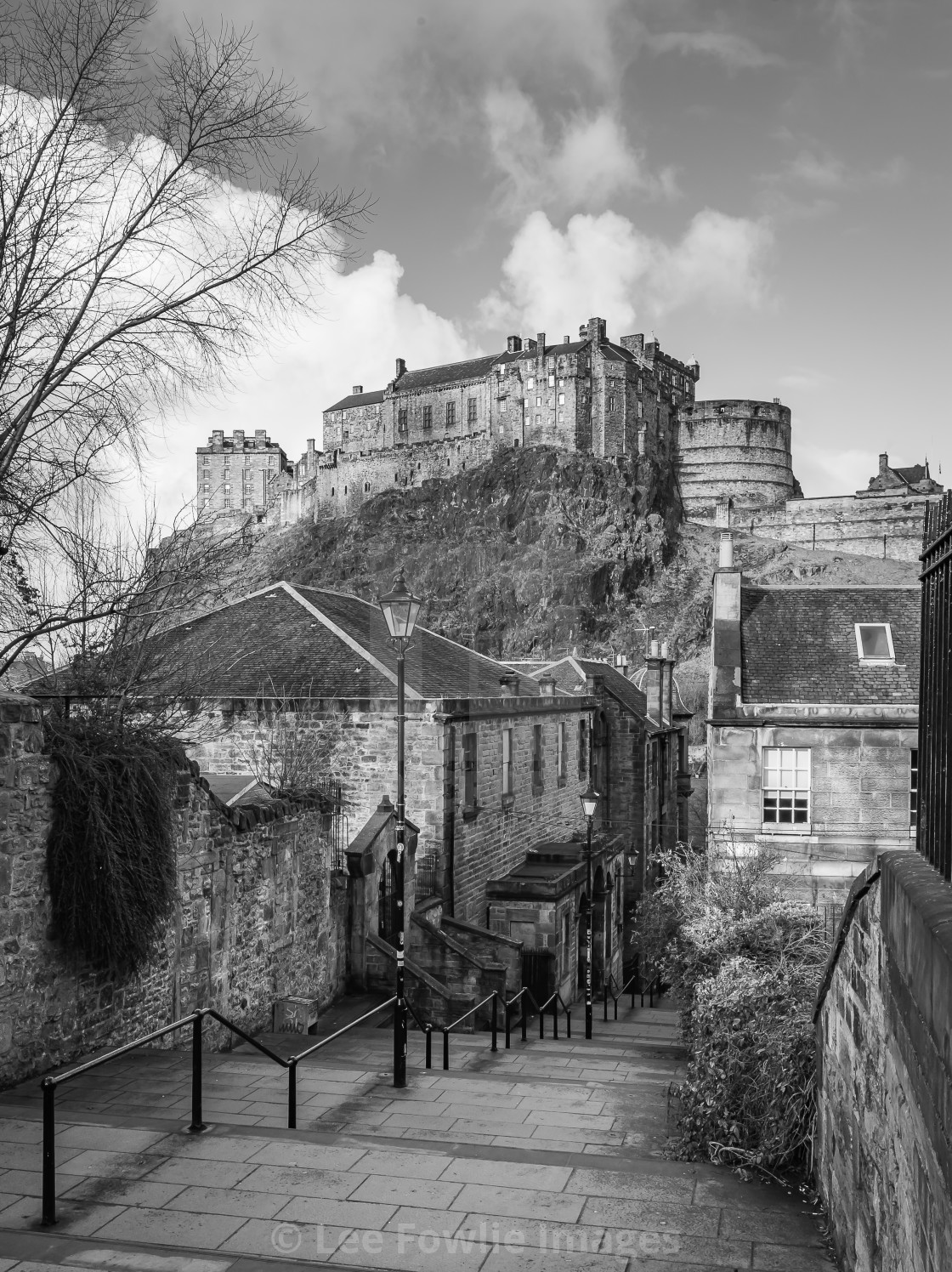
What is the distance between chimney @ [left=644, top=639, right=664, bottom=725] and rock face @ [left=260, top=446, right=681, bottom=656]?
154 ft

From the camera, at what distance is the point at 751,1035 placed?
764 cm

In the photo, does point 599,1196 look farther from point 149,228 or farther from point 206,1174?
point 149,228

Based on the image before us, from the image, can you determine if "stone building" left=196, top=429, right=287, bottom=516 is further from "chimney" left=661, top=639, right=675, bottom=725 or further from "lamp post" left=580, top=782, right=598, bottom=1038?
"lamp post" left=580, top=782, right=598, bottom=1038

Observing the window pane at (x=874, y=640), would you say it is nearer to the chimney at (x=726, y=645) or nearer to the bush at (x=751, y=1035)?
the chimney at (x=726, y=645)

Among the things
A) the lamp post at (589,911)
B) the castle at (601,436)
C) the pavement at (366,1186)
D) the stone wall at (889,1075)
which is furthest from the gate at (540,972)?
the castle at (601,436)

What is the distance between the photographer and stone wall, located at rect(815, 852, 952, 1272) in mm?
3162

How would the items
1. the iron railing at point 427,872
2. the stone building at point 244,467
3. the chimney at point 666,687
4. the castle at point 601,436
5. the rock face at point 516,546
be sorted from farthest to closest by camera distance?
the stone building at point 244,467
the castle at point 601,436
the rock face at point 516,546
the chimney at point 666,687
the iron railing at point 427,872

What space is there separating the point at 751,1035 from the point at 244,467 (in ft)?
398

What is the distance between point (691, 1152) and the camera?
723 cm

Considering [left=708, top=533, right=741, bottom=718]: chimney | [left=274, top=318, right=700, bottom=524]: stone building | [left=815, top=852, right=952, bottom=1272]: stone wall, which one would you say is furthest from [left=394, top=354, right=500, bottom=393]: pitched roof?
[left=815, top=852, right=952, bottom=1272]: stone wall

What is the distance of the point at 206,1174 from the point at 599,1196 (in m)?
2.29

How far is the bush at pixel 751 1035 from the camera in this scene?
6.92m

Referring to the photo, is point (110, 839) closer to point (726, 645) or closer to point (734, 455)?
point (726, 645)

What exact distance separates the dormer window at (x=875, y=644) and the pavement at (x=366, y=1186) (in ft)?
45.2
